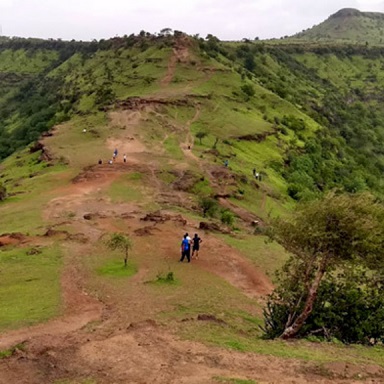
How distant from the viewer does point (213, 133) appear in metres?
66.2

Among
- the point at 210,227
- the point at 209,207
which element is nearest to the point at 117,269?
the point at 210,227

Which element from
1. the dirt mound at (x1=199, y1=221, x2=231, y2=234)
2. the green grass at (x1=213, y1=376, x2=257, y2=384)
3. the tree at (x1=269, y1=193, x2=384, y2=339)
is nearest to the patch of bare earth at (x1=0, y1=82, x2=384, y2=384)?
→ the green grass at (x1=213, y1=376, x2=257, y2=384)

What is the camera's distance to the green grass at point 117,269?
24.9 m

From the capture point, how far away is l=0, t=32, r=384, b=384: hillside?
1516cm

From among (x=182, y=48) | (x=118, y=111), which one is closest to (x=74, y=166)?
(x=118, y=111)

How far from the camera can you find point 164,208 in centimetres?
3838

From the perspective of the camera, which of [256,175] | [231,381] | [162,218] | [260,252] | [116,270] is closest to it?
[231,381]

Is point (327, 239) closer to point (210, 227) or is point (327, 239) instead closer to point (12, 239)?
point (210, 227)

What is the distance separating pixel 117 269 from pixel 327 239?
1177 cm

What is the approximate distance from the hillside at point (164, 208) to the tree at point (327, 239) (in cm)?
187

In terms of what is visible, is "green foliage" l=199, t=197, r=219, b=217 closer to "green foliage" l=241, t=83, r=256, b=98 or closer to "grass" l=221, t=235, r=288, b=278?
"grass" l=221, t=235, r=288, b=278

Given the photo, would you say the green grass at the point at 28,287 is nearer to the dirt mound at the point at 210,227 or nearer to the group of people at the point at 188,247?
the group of people at the point at 188,247

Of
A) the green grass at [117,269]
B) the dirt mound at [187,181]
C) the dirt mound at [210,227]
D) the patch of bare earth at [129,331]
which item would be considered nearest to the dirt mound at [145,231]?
the patch of bare earth at [129,331]

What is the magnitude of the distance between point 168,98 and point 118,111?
28.5 feet
